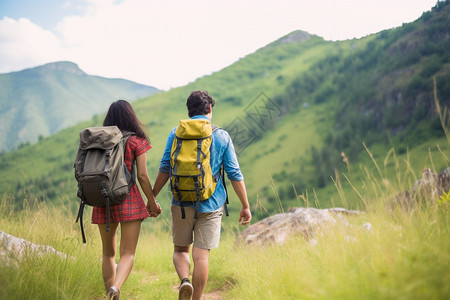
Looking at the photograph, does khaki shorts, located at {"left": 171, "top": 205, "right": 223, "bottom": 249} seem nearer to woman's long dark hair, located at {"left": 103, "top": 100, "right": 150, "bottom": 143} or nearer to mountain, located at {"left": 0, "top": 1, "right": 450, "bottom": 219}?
woman's long dark hair, located at {"left": 103, "top": 100, "right": 150, "bottom": 143}

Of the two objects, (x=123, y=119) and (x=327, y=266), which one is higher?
(x=123, y=119)

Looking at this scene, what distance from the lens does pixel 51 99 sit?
14300cm

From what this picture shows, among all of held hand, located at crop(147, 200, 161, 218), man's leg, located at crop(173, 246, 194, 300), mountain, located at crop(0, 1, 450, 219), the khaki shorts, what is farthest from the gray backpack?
mountain, located at crop(0, 1, 450, 219)

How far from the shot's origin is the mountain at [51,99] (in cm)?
10969

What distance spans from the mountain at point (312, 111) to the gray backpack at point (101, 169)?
18.6 m

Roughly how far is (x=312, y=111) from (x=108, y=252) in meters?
65.2

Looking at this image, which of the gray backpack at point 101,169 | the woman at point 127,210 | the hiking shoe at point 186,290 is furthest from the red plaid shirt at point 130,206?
the hiking shoe at point 186,290

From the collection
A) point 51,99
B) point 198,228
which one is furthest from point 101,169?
point 51,99

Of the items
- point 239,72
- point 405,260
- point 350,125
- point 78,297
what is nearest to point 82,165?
point 78,297

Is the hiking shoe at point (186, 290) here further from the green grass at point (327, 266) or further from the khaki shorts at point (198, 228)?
the green grass at point (327, 266)

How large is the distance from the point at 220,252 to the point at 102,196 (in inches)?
121

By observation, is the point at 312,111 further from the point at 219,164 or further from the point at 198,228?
the point at 198,228

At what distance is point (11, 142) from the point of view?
104 m

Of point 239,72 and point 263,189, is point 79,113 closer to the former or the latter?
point 239,72
